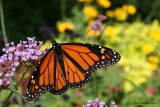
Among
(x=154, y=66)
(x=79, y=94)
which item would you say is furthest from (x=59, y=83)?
(x=154, y=66)

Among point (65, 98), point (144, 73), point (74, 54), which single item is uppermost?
point (144, 73)

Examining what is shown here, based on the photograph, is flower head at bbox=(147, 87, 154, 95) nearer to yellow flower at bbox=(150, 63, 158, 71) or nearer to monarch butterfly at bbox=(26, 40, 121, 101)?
yellow flower at bbox=(150, 63, 158, 71)

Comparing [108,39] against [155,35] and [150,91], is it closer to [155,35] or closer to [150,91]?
[155,35]

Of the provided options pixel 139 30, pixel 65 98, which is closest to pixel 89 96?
pixel 65 98

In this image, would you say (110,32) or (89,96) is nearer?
(89,96)

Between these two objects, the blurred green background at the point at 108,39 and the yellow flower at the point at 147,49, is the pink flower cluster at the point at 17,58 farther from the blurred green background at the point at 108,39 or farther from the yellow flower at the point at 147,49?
the yellow flower at the point at 147,49

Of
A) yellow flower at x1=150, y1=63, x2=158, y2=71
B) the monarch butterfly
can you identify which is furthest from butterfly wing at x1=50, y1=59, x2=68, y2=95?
yellow flower at x1=150, y1=63, x2=158, y2=71

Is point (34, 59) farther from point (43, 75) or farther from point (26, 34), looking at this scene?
point (26, 34)
